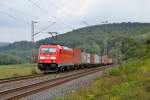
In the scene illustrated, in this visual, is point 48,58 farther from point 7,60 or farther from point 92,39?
point 92,39

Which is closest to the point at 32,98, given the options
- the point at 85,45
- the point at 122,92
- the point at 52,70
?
the point at 122,92

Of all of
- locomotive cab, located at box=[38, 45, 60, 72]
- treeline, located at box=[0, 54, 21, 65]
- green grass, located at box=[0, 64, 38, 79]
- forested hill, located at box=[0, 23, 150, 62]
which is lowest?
green grass, located at box=[0, 64, 38, 79]

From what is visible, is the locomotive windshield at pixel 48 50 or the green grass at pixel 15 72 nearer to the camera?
the green grass at pixel 15 72

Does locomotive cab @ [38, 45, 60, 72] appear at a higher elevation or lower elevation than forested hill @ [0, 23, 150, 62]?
lower

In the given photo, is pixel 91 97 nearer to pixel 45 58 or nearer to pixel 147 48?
pixel 147 48

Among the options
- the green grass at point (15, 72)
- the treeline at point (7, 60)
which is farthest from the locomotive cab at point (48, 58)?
the treeline at point (7, 60)

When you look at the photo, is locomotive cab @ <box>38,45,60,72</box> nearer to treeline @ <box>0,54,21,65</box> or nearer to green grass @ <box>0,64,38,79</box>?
green grass @ <box>0,64,38,79</box>

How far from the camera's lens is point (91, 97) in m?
16.7

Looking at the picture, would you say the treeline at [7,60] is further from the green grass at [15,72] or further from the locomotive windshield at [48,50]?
the locomotive windshield at [48,50]

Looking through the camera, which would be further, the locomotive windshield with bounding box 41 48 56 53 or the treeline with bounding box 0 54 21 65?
the treeline with bounding box 0 54 21 65

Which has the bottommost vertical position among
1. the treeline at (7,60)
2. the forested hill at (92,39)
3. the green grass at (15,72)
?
the green grass at (15,72)

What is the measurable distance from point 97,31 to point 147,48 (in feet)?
388

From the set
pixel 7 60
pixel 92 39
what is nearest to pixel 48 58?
pixel 7 60

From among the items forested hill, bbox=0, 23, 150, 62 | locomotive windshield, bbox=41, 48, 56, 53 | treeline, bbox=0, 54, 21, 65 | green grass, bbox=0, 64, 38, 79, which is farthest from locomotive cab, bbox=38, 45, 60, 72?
treeline, bbox=0, 54, 21, 65
